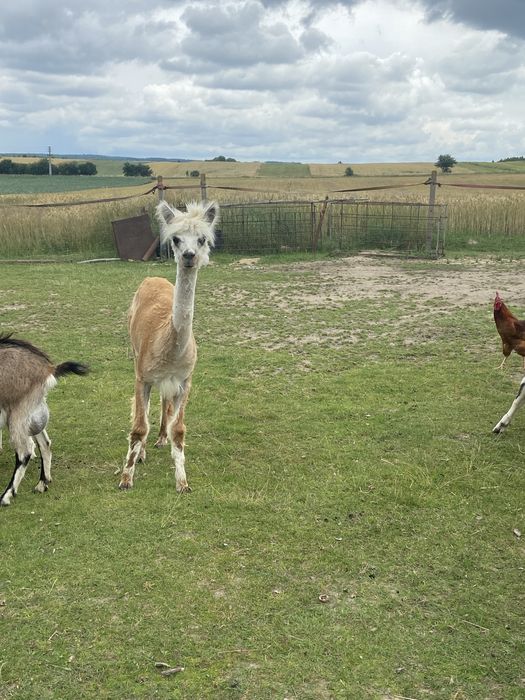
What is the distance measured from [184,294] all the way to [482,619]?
2.92 metres

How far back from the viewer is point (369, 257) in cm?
1705

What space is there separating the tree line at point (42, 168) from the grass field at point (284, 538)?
77840 mm

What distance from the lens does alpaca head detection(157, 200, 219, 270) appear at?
175 inches

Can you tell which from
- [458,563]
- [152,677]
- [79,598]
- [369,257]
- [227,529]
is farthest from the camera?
[369,257]

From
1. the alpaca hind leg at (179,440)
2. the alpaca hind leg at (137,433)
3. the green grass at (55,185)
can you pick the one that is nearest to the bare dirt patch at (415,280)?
the alpaca hind leg at (179,440)

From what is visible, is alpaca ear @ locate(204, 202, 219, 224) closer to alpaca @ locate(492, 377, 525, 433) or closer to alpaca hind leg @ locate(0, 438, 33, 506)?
alpaca hind leg @ locate(0, 438, 33, 506)

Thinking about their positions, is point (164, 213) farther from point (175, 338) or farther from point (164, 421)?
point (164, 421)

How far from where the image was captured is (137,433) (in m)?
4.92

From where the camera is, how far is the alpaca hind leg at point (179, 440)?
4809mm

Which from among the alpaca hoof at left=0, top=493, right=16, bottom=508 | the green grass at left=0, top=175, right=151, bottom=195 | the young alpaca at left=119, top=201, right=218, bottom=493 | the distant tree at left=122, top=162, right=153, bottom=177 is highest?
the distant tree at left=122, top=162, right=153, bottom=177

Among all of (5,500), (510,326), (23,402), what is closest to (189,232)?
(23,402)

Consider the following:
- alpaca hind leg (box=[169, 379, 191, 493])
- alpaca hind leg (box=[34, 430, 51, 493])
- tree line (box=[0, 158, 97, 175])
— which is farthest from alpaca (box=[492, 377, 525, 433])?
tree line (box=[0, 158, 97, 175])

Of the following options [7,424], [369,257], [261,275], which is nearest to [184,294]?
[7,424]

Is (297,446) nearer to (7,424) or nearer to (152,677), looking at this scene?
(7,424)
